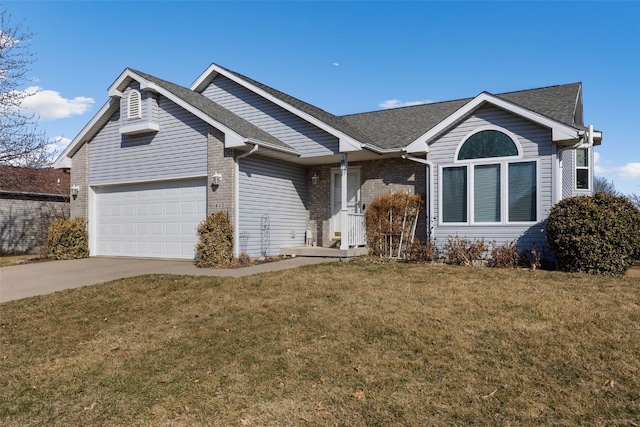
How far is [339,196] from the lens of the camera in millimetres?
15039

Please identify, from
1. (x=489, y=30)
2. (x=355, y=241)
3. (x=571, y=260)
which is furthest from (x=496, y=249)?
(x=489, y=30)

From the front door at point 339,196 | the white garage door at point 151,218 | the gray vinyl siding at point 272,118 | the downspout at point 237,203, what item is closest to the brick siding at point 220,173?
the downspout at point 237,203

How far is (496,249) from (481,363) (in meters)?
6.87

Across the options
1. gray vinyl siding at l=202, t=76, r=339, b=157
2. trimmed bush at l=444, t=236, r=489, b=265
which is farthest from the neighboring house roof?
trimmed bush at l=444, t=236, r=489, b=265

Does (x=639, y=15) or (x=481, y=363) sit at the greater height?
(x=639, y=15)

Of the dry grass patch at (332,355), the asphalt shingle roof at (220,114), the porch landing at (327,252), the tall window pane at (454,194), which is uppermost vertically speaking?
the asphalt shingle roof at (220,114)

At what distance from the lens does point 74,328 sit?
684 cm

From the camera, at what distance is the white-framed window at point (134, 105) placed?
1408 centimetres

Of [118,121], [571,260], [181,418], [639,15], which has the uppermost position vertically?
[639,15]

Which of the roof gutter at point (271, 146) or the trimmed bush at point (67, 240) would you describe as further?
the trimmed bush at point (67, 240)

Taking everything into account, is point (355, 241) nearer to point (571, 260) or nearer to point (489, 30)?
point (571, 260)

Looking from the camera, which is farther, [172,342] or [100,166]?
[100,166]

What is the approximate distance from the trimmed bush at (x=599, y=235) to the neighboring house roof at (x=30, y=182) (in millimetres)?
21317

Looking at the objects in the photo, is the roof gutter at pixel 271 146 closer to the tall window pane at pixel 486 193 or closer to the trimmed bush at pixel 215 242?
the trimmed bush at pixel 215 242
